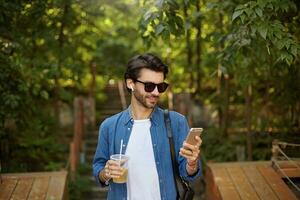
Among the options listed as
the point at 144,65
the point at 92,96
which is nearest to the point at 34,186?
the point at 144,65

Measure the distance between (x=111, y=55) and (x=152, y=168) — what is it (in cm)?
1011

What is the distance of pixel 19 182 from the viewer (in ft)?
17.5

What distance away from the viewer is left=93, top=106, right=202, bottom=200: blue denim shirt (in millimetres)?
3150

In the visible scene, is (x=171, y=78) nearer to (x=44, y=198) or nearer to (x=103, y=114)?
(x=103, y=114)

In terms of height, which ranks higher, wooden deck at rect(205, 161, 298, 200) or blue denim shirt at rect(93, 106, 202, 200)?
blue denim shirt at rect(93, 106, 202, 200)

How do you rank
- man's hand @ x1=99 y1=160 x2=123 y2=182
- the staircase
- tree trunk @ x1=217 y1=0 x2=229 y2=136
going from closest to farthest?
man's hand @ x1=99 y1=160 x2=123 y2=182 < the staircase < tree trunk @ x1=217 y1=0 x2=229 y2=136

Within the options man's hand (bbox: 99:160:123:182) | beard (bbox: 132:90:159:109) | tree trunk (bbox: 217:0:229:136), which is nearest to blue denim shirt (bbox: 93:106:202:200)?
beard (bbox: 132:90:159:109)

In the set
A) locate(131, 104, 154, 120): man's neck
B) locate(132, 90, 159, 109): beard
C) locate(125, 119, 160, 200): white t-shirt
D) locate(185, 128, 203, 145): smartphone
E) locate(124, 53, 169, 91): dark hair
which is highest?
locate(124, 53, 169, 91): dark hair

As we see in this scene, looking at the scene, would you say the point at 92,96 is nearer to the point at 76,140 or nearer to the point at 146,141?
the point at 76,140

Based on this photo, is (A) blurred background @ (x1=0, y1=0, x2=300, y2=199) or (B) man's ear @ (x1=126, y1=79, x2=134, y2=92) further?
(A) blurred background @ (x1=0, y1=0, x2=300, y2=199)

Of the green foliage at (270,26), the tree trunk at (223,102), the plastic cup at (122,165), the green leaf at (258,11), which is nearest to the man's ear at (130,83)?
the plastic cup at (122,165)

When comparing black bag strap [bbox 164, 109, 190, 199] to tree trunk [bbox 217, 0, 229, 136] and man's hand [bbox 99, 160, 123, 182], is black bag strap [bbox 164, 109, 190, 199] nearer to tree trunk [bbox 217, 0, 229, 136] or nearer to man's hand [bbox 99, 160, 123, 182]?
man's hand [bbox 99, 160, 123, 182]

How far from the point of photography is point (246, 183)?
206 inches

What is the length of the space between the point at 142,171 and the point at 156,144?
208mm
